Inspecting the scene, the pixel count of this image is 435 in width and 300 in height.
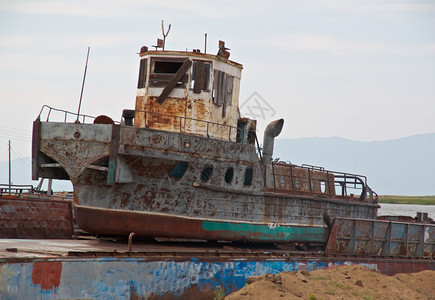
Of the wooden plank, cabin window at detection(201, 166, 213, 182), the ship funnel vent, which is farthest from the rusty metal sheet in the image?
the ship funnel vent

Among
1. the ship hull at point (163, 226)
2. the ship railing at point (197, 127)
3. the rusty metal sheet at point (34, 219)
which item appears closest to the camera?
the ship hull at point (163, 226)

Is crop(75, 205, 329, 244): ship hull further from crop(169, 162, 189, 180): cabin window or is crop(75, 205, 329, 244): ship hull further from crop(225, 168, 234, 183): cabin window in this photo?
crop(225, 168, 234, 183): cabin window

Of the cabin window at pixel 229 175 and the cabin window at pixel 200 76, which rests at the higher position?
the cabin window at pixel 200 76

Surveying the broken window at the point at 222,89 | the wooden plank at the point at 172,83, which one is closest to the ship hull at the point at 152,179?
the broken window at the point at 222,89

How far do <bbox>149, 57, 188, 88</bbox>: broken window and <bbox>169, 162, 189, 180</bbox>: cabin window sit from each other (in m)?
2.65

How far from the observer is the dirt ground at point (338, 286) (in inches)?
464

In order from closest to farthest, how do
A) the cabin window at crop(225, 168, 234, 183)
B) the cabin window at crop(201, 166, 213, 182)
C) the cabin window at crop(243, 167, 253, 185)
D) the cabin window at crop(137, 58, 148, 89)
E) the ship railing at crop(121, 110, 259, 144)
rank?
the cabin window at crop(201, 166, 213, 182)
the ship railing at crop(121, 110, 259, 144)
the cabin window at crop(225, 168, 234, 183)
the cabin window at crop(243, 167, 253, 185)
the cabin window at crop(137, 58, 148, 89)

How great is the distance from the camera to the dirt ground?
11797mm

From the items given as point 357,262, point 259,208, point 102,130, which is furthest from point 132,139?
point 357,262

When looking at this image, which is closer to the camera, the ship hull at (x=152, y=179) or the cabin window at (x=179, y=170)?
the ship hull at (x=152, y=179)

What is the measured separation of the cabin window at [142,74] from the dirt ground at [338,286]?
7388mm

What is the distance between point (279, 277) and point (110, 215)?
487 cm

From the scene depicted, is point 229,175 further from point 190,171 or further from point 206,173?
point 190,171

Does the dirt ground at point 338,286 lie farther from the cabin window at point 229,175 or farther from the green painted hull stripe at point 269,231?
the cabin window at point 229,175
